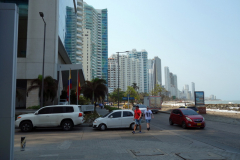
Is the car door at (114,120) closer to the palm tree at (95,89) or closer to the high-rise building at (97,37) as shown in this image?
the palm tree at (95,89)

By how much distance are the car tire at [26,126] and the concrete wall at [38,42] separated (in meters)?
16.6

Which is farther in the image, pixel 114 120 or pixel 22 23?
pixel 22 23

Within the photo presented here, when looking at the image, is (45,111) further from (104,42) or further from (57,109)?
(104,42)

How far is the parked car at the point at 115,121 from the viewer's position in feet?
50.8

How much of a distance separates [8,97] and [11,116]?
0.49 m

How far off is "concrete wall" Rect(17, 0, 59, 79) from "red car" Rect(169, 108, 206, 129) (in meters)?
20.0

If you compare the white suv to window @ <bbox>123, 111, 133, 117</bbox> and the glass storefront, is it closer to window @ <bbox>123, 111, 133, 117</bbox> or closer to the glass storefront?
window @ <bbox>123, 111, 133, 117</bbox>

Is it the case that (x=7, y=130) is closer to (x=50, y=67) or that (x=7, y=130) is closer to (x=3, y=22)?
(x=3, y=22)

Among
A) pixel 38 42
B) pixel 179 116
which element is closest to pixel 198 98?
pixel 179 116

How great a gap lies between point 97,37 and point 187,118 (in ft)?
458

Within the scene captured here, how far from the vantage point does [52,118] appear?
15539 millimetres

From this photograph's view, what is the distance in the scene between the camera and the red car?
1581cm

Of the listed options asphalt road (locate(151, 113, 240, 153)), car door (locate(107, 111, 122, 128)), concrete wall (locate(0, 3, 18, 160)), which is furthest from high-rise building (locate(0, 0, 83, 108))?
concrete wall (locate(0, 3, 18, 160))

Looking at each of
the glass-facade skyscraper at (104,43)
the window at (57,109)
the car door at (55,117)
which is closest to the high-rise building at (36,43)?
the window at (57,109)
